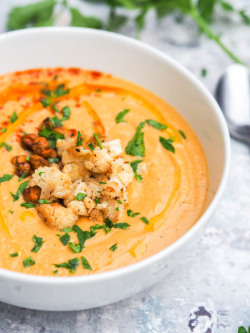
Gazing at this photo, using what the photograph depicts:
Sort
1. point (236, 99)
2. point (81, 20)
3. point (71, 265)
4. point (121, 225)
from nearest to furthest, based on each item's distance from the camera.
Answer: point (71, 265)
point (121, 225)
point (236, 99)
point (81, 20)

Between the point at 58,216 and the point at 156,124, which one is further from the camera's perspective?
the point at 156,124

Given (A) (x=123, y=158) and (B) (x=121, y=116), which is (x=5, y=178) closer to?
(A) (x=123, y=158)

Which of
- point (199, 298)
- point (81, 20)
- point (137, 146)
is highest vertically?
point (81, 20)

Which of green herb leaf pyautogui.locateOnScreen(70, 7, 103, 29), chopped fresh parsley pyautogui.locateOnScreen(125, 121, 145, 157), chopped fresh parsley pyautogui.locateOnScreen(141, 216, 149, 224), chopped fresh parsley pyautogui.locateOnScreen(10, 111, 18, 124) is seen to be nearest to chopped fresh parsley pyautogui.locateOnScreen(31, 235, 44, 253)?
chopped fresh parsley pyautogui.locateOnScreen(141, 216, 149, 224)

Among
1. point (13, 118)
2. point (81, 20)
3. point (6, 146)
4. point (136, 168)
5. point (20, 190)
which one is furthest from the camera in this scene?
point (81, 20)

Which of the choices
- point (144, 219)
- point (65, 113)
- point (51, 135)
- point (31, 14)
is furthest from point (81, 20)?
point (144, 219)

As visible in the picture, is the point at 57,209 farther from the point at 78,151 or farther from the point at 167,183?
the point at 167,183

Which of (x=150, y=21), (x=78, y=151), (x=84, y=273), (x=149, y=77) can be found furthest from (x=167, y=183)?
(x=150, y=21)
